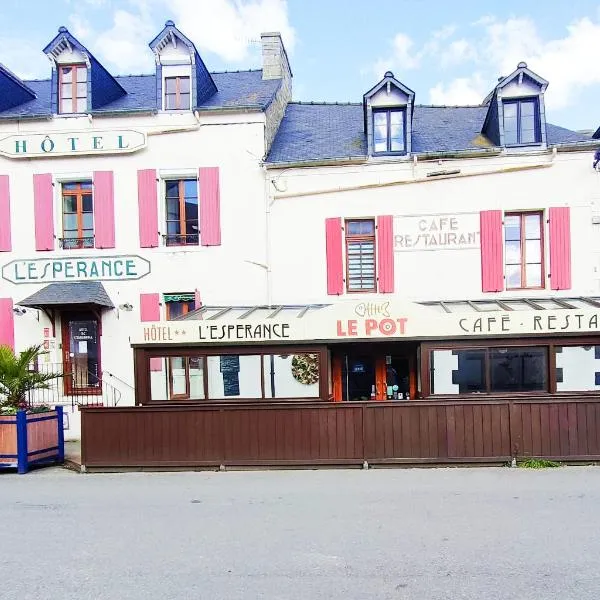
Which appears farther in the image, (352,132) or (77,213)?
(352,132)

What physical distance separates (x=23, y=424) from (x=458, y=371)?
7.80 m

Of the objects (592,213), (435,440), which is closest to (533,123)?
(592,213)

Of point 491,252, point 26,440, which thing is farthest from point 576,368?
point 26,440

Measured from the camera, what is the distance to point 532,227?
12.8 m

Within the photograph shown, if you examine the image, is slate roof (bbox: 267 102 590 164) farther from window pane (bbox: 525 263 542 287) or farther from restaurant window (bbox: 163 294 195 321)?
restaurant window (bbox: 163 294 195 321)

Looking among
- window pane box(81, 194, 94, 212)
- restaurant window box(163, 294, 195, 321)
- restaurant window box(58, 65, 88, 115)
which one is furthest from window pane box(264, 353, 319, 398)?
restaurant window box(58, 65, 88, 115)

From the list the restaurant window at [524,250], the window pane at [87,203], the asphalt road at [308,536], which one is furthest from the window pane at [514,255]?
the window pane at [87,203]

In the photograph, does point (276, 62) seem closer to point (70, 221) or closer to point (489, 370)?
point (70, 221)

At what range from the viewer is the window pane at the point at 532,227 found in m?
12.7

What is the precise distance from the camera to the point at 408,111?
12977mm

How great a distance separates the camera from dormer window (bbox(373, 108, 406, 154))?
12969 mm

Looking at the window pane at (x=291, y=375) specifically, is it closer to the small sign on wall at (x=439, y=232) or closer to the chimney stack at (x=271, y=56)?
the small sign on wall at (x=439, y=232)

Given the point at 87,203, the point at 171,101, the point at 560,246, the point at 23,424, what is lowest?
the point at 23,424

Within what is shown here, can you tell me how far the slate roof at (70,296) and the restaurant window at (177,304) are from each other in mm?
1285
